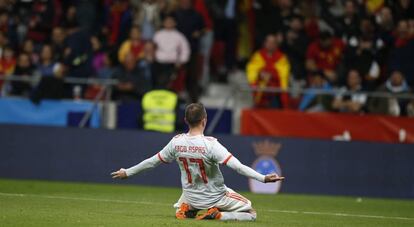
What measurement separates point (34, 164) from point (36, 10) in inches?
253

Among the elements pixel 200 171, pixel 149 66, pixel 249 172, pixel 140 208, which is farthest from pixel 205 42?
pixel 249 172

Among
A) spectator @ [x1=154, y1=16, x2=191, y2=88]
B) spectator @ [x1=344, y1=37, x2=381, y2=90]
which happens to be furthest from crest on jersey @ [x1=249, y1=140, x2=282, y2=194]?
spectator @ [x1=154, y1=16, x2=191, y2=88]

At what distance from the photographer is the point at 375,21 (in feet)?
74.0

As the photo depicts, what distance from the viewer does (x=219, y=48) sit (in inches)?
957

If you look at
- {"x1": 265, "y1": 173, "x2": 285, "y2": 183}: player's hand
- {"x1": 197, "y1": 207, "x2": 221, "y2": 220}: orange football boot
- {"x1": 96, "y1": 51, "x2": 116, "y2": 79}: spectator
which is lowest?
{"x1": 96, "y1": 51, "x2": 116, "y2": 79}: spectator

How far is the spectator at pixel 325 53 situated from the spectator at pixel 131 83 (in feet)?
12.1

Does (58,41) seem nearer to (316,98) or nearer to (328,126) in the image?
(316,98)

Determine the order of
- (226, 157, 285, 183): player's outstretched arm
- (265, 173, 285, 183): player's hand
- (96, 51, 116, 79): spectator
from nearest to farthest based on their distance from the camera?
1. (265, 173, 285, 183): player's hand
2. (226, 157, 285, 183): player's outstretched arm
3. (96, 51, 116, 79): spectator

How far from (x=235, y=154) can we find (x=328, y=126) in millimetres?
2103

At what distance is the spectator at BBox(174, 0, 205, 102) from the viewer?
2289cm

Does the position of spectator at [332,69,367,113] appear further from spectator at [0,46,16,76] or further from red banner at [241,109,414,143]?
spectator at [0,46,16,76]

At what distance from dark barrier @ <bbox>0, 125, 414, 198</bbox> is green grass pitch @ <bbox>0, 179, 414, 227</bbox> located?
69 cm

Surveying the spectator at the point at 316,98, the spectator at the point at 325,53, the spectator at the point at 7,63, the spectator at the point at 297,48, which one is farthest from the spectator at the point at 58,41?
the spectator at the point at 316,98

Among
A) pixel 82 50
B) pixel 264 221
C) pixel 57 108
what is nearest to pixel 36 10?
pixel 82 50
